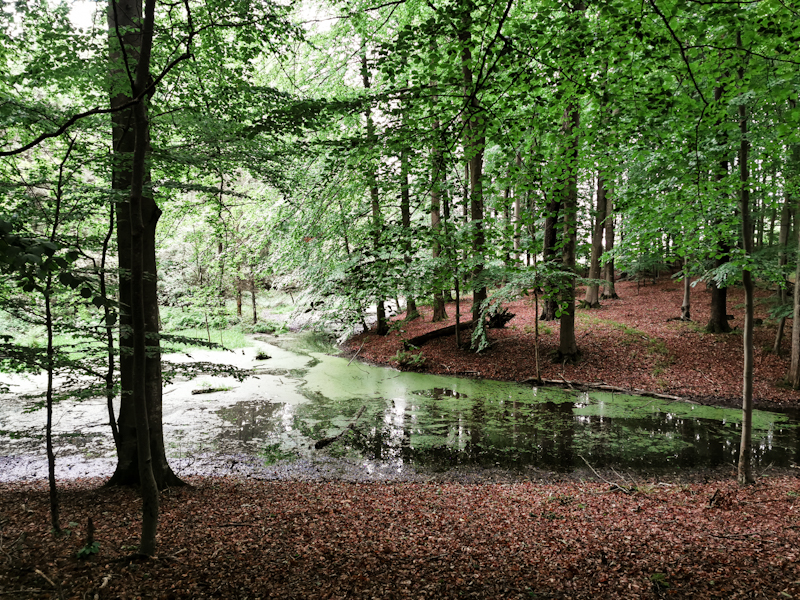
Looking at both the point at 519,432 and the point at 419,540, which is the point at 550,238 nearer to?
the point at 519,432

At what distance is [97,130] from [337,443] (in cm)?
597

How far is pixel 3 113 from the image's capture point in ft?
10.2

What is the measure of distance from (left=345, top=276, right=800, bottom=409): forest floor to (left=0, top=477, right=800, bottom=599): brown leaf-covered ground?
4.23m

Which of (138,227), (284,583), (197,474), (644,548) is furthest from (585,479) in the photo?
(138,227)

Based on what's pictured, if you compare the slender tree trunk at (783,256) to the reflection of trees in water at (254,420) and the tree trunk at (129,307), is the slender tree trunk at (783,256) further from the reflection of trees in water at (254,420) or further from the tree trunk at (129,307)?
the tree trunk at (129,307)

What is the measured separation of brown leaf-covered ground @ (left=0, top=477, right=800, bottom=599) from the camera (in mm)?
2834

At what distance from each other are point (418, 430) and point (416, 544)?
4.65 metres

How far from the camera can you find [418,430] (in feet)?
27.2

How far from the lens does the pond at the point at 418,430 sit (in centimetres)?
683

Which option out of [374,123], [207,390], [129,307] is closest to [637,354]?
[374,123]

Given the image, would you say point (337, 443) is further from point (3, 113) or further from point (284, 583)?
point (3, 113)

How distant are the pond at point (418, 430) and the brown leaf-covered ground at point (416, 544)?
1.47 m

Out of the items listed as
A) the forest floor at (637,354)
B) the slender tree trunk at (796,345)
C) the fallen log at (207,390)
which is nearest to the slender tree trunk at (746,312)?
the forest floor at (637,354)

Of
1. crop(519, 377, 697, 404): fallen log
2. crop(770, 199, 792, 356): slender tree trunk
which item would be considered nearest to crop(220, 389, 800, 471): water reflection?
crop(519, 377, 697, 404): fallen log
